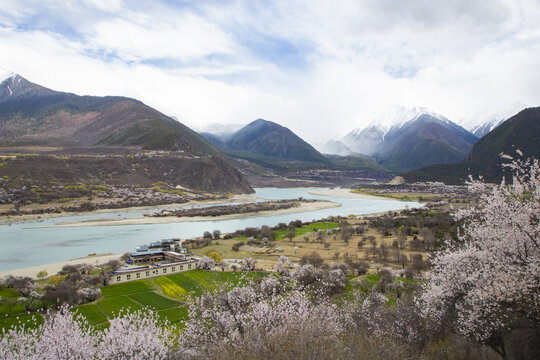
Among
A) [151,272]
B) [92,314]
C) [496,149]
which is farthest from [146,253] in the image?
[496,149]

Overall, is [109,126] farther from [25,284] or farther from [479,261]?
[479,261]

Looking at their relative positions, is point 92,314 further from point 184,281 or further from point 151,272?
point 151,272

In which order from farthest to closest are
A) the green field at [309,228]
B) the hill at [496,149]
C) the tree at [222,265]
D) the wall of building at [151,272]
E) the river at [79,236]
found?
the hill at [496,149], the green field at [309,228], the river at [79,236], the tree at [222,265], the wall of building at [151,272]

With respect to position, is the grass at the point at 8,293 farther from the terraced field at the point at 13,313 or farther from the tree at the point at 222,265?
the tree at the point at 222,265

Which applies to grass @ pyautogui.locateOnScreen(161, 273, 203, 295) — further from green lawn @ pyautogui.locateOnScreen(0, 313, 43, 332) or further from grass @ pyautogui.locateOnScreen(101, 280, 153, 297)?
green lawn @ pyautogui.locateOnScreen(0, 313, 43, 332)

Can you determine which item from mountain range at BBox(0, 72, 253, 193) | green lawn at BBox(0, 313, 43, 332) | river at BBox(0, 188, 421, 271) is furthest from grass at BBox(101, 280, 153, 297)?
mountain range at BBox(0, 72, 253, 193)

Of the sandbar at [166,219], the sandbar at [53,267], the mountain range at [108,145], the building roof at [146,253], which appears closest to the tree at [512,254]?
the building roof at [146,253]
